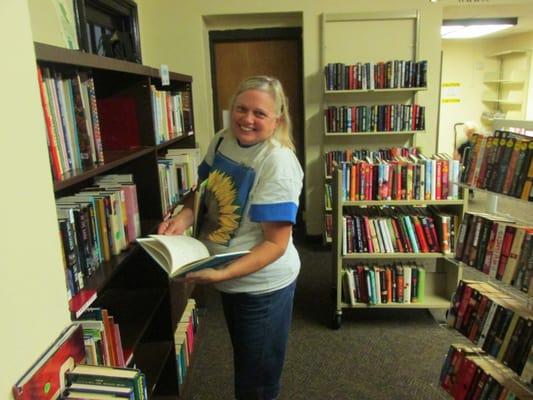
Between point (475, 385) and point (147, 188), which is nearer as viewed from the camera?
point (475, 385)

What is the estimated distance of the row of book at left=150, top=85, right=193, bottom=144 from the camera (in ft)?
7.50

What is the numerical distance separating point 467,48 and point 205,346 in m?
6.71

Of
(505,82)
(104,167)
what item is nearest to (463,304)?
(104,167)

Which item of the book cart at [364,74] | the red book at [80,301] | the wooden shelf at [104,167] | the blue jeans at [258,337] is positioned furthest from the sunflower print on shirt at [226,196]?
the book cart at [364,74]

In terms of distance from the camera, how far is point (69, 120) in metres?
1.29

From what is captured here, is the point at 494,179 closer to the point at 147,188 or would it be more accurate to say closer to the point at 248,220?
the point at 248,220

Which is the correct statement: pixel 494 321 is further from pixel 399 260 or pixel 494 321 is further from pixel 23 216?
pixel 23 216

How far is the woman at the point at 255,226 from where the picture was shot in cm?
138

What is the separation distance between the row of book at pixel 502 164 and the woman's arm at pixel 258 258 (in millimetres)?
815

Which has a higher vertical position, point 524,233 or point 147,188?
point 147,188

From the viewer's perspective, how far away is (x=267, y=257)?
139 cm

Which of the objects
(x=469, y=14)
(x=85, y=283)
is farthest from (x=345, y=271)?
(x=469, y=14)

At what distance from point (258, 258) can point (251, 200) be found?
0.61ft

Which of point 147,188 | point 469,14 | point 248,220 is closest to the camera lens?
point 248,220
